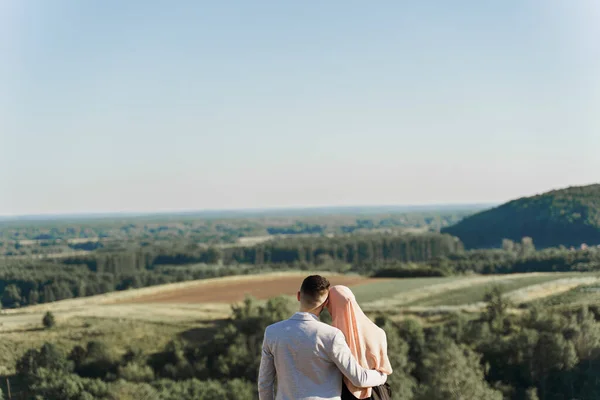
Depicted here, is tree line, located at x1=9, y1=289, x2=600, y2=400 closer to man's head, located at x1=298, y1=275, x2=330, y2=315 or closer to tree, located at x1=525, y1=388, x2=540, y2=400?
tree, located at x1=525, y1=388, x2=540, y2=400

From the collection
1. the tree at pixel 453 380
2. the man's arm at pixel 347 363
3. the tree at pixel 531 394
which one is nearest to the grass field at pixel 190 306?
the tree at pixel 531 394

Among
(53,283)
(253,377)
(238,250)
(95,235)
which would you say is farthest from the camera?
(95,235)

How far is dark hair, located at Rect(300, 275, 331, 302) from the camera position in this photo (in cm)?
399

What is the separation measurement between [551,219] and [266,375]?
5116cm

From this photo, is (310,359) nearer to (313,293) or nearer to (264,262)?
(313,293)

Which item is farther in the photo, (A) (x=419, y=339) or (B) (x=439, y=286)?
(B) (x=439, y=286)

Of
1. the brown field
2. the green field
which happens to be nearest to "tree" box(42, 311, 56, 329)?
the brown field

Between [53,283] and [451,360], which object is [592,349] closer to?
[451,360]

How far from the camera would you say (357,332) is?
4.09 m

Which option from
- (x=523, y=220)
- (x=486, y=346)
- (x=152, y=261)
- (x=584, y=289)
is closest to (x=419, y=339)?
(x=486, y=346)

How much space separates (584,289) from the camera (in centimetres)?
3400

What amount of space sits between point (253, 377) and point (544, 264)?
3256 cm

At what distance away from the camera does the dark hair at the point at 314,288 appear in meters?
3.99

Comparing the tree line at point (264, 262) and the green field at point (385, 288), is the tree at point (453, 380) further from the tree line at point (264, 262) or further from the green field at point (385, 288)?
the tree line at point (264, 262)
